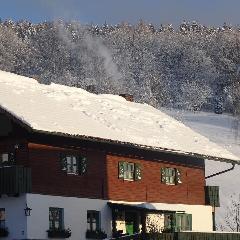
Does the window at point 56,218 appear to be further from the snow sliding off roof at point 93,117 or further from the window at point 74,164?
the snow sliding off roof at point 93,117

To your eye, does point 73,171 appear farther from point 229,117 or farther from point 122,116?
point 229,117

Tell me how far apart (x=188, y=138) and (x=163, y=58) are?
4990 inches

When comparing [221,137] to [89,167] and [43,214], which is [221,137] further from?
[43,214]

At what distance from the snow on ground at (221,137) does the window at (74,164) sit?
24.1m

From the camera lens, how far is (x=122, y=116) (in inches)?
1524

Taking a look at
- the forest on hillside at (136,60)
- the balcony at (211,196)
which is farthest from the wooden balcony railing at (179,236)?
the forest on hillside at (136,60)

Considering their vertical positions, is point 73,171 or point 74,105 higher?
point 74,105

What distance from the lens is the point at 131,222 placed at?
35.2 meters

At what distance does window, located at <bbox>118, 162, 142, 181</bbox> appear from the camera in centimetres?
3459

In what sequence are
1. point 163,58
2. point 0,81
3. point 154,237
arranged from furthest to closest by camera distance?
point 163,58 < point 0,81 < point 154,237

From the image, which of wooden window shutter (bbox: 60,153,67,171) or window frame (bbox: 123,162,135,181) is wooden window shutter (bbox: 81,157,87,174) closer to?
wooden window shutter (bbox: 60,153,67,171)

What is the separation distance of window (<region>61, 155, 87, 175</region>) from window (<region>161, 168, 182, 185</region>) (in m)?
6.35

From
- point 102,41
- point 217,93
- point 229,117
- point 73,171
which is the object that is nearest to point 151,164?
point 73,171

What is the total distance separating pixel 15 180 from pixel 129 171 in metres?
8.21
